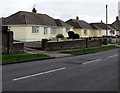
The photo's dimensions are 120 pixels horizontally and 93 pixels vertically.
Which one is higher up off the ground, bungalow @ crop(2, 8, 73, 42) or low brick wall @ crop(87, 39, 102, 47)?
bungalow @ crop(2, 8, 73, 42)

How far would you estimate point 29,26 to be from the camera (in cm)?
4303

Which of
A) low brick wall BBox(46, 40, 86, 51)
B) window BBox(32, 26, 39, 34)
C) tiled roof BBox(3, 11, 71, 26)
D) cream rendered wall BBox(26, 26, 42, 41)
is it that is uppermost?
tiled roof BBox(3, 11, 71, 26)

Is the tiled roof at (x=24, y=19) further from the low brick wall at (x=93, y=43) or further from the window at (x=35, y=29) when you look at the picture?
the low brick wall at (x=93, y=43)

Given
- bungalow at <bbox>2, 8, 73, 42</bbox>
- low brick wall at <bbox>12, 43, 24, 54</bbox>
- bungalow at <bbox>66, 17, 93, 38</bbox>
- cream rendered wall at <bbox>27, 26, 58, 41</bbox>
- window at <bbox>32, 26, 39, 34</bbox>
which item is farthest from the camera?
bungalow at <bbox>66, 17, 93, 38</bbox>

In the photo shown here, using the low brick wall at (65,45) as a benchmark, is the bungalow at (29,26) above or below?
above

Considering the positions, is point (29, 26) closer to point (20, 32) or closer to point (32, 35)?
point (20, 32)

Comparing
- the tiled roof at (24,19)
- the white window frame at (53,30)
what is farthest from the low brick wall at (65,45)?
the white window frame at (53,30)

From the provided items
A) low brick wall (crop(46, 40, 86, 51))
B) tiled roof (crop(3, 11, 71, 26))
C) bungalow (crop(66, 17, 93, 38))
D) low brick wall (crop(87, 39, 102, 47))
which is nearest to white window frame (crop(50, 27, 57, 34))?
tiled roof (crop(3, 11, 71, 26))

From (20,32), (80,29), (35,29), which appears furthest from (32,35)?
(80,29)

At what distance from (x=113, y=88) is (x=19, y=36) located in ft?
118

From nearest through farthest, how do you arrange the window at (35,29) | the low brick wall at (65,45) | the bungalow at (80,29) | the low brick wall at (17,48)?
1. the low brick wall at (17,48)
2. the low brick wall at (65,45)
3. the window at (35,29)
4. the bungalow at (80,29)

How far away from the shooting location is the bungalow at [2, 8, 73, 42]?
42.8m

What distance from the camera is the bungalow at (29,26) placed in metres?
42.8

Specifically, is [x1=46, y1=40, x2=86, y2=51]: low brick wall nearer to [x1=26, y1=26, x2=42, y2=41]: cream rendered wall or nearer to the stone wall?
the stone wall
